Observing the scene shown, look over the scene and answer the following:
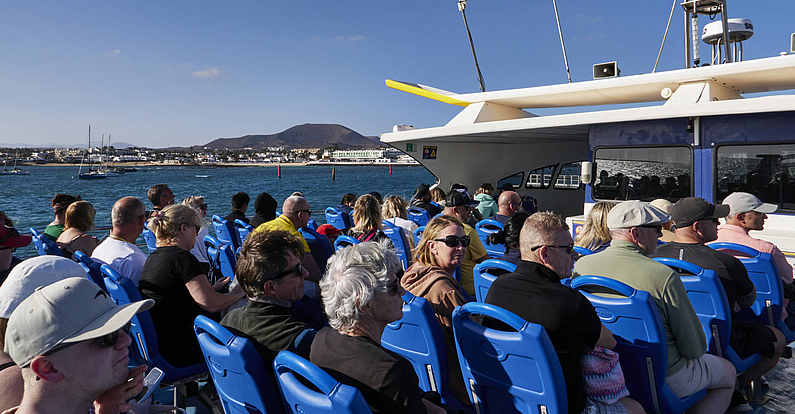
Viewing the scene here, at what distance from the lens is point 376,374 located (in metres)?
1.52

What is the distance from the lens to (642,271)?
2240mm

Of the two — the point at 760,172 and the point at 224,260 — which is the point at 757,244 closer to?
the point at 760,172

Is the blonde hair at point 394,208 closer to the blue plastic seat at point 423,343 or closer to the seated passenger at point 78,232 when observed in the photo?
the seated passenger at point 78,232

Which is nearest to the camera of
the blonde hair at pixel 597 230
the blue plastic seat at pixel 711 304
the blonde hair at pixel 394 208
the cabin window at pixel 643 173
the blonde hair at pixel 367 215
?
the blue plastic seat at pixel 711 304

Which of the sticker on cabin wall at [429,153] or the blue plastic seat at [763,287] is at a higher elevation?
the sticker on cabin wall at [429,153]

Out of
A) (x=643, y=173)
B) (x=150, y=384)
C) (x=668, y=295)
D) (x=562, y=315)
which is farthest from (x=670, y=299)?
(x=643, y=173)

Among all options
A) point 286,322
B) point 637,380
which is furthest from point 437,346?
point 637,380

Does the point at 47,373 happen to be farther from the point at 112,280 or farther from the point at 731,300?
the point at 731,300

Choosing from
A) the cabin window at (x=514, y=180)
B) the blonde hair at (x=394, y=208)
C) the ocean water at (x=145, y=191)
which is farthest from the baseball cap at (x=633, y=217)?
the cabin window at (x=514, y=180)

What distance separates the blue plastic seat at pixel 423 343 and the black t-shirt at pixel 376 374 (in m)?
0.48

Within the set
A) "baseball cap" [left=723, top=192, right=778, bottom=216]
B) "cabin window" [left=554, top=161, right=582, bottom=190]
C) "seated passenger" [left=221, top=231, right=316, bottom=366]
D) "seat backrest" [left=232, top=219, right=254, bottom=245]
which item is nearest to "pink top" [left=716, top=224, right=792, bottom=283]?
"baseball cap" [left=723, top=192, right=778, bottom=216]

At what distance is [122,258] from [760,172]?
6.80 metres

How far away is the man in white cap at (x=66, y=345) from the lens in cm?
128

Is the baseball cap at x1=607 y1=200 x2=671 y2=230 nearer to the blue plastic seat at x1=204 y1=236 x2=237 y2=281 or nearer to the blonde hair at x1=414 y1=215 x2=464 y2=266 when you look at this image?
the blonde hair at x1=414 y1=215 x2=464 y2=266
